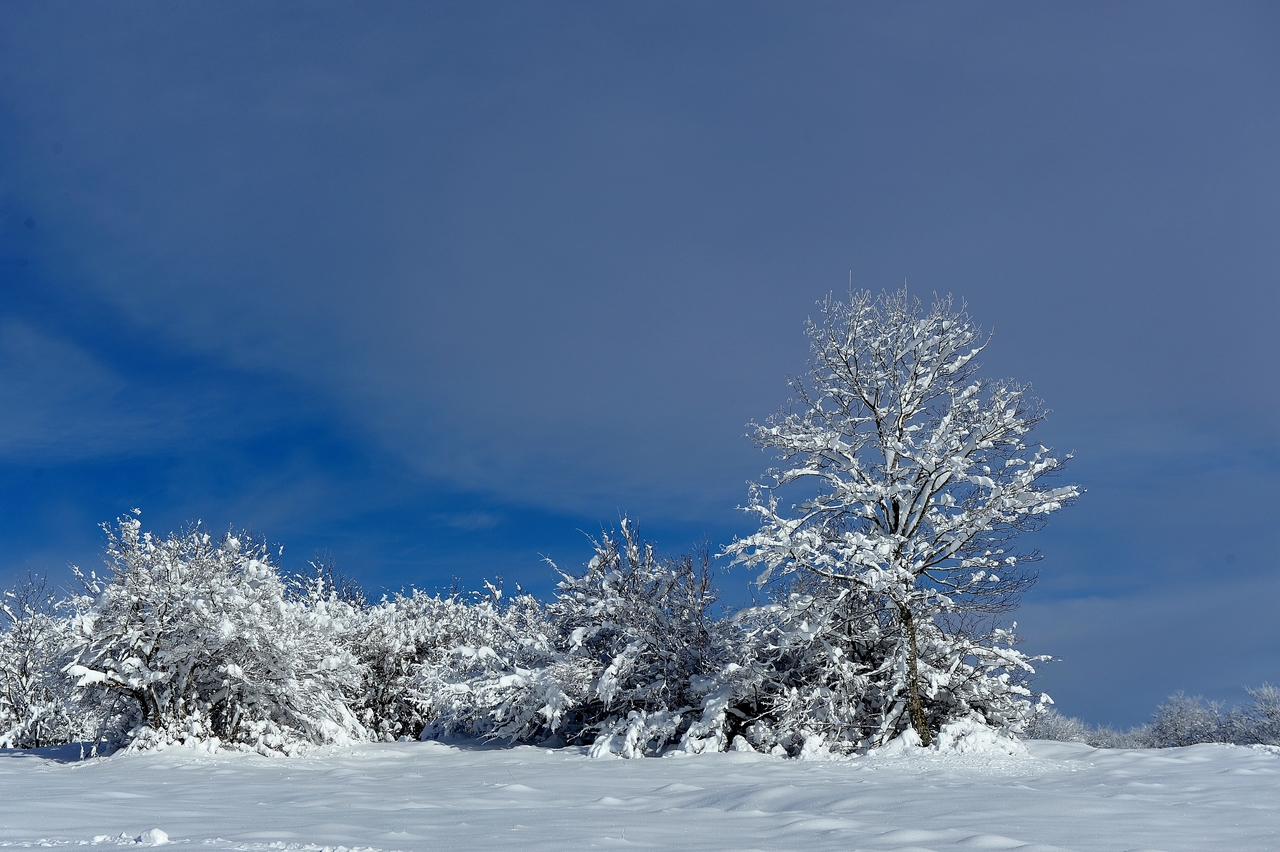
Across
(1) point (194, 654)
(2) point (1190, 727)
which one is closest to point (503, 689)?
(1) point (194, 654)

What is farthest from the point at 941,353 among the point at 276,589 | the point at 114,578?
the point at 114,578

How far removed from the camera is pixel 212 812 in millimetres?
8219

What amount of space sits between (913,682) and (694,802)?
6.43 m

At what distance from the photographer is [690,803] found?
901cm

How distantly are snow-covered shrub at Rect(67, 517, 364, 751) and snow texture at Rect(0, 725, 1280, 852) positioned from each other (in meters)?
1.98

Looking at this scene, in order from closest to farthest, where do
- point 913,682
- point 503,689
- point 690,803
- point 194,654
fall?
point 690,803 → point 913,682 → point 194,654 → point 503,689

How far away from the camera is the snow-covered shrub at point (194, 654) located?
1636 centimetres

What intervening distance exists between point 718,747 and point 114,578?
1315 centimetres

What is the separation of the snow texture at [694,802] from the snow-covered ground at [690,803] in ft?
0.10

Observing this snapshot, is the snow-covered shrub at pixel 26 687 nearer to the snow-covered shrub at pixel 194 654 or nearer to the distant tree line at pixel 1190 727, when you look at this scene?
the snow-covered shrub at pixel 194 654

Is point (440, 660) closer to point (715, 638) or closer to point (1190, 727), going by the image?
point (715, 638)

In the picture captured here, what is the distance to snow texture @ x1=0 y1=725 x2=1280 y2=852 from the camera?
246 inches

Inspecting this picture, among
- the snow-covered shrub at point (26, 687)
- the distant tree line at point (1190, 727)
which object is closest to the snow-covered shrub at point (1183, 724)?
the distant tree line at point (1190, 727)

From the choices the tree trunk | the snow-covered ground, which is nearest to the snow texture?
the snow-covered ground
